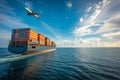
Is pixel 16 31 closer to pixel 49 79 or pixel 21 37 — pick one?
pixel 21 37

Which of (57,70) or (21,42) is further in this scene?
(21,42)

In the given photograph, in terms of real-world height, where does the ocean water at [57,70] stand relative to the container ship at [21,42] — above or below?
below

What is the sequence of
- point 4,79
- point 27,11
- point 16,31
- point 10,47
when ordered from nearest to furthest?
point 4,79 < point 27,11 < point 10,47 < point 16,31

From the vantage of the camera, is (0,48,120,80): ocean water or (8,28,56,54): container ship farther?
(8,28,56,54): container ship

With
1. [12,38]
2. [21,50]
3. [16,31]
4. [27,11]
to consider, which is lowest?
[21,50]

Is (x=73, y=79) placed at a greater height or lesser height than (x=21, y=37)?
lesser

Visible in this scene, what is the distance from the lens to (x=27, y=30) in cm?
3500

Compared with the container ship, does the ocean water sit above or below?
below

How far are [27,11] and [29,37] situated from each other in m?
10.8

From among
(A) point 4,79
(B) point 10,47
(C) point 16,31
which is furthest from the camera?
(C) point 16,31

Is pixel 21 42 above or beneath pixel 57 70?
above

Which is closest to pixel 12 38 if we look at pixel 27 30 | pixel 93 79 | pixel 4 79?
pixel 27 30

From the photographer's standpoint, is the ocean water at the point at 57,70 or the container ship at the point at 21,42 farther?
the container ship at the point at 21,42

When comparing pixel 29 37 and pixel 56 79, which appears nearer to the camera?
pixel 56 79
